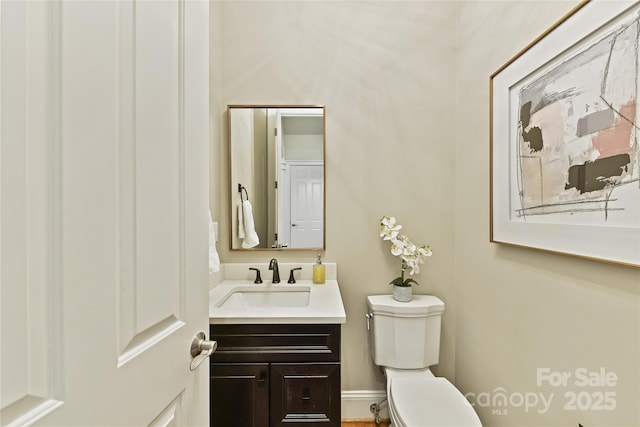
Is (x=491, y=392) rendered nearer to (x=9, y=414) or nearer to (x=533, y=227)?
(x=533, y=227)

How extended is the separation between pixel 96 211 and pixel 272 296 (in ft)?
4.54

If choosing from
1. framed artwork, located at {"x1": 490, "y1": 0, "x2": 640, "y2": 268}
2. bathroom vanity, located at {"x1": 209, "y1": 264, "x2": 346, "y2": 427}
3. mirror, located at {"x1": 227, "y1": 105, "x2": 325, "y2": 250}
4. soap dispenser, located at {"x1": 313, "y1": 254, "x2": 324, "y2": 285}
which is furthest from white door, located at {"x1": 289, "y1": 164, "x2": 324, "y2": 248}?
framed artwork, located at {"x1": 490, "y1": 0, "x2": 640, "y2": 268}

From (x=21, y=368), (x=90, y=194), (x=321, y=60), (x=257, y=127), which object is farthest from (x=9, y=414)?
(x=321, y=60)

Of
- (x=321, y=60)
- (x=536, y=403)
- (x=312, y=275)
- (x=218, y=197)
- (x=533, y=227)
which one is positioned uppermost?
(x=321, y=60)

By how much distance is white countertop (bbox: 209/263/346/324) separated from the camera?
131 cm

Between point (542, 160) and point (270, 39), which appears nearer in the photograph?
point (542, 160)

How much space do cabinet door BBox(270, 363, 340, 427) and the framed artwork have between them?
3.29 ft

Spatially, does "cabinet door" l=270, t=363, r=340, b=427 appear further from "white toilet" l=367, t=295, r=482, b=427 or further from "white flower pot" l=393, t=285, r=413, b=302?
"white flower pot" l=393, t=285, r=413, b=302

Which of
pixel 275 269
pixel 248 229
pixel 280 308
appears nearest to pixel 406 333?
pixel 280 308

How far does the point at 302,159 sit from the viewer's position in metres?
1.91

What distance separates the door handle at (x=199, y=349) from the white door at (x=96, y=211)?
0.02 meters

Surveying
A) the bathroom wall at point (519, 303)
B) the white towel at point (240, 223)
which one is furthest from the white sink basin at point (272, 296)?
the bathroom wall at point (519, 303)

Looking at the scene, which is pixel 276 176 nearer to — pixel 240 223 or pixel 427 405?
pixel 240 223

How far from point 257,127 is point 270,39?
Answer: 547 millimetres
